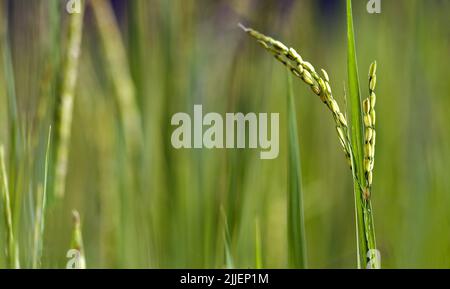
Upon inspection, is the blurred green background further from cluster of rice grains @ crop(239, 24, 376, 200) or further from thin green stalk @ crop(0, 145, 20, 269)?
cluster of rice grains @ crop(239, 24, 376, 200)

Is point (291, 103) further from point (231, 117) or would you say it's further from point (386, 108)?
point (386, 108)

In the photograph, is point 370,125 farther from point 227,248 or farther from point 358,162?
point 227,248

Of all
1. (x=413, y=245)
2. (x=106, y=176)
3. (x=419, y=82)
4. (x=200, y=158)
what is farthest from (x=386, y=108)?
(x=106, y=176)

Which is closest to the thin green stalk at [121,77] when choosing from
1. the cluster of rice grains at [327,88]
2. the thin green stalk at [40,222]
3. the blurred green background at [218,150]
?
the blurred green background at [218,150]

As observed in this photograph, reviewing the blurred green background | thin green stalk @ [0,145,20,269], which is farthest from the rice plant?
thin green stalk @ [0,145,20,269]

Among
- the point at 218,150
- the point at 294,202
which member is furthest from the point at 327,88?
the point at 218,150
